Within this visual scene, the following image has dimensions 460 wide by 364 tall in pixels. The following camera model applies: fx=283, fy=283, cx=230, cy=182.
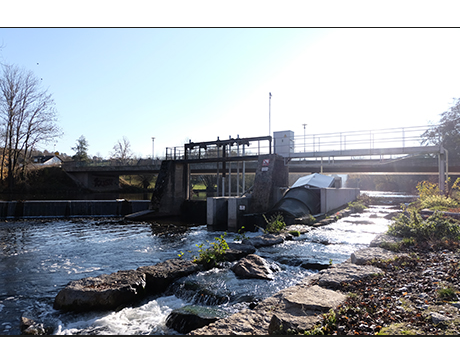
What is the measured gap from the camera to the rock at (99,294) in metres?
5.43

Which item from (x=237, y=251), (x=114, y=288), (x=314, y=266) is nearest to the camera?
(x=114, y=288)

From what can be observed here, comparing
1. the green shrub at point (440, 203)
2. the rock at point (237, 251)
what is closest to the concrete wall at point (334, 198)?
the green shrub at point (440, 203)

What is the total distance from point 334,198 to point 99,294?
19.1 m

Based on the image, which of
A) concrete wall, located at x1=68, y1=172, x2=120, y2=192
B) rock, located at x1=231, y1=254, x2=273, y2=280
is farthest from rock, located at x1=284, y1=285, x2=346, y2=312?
concrete wall, located at x1=68, y1=172, x2=120, y2=192

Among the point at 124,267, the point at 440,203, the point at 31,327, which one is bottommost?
the point at 124,267

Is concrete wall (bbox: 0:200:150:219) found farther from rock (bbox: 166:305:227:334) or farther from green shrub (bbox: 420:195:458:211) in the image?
rock (bbox: 166:305:227:334)

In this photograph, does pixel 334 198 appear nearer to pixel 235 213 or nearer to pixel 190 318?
pixel 235 213

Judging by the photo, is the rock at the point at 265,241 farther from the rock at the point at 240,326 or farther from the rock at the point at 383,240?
the rock at the point at 240,326

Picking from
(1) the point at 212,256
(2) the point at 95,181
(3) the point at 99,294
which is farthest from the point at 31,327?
(2) the point at 95,181

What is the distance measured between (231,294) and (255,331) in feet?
8.16

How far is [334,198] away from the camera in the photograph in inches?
843

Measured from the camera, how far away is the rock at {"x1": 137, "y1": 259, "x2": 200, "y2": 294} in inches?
257

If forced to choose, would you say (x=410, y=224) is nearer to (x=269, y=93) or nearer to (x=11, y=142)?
(x=269, y=93)

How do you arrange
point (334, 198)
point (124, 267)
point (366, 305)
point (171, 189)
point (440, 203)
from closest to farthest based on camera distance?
point (366, 305), point (124, 267), point (440, 203), point (334, 198), point (171, 189)
